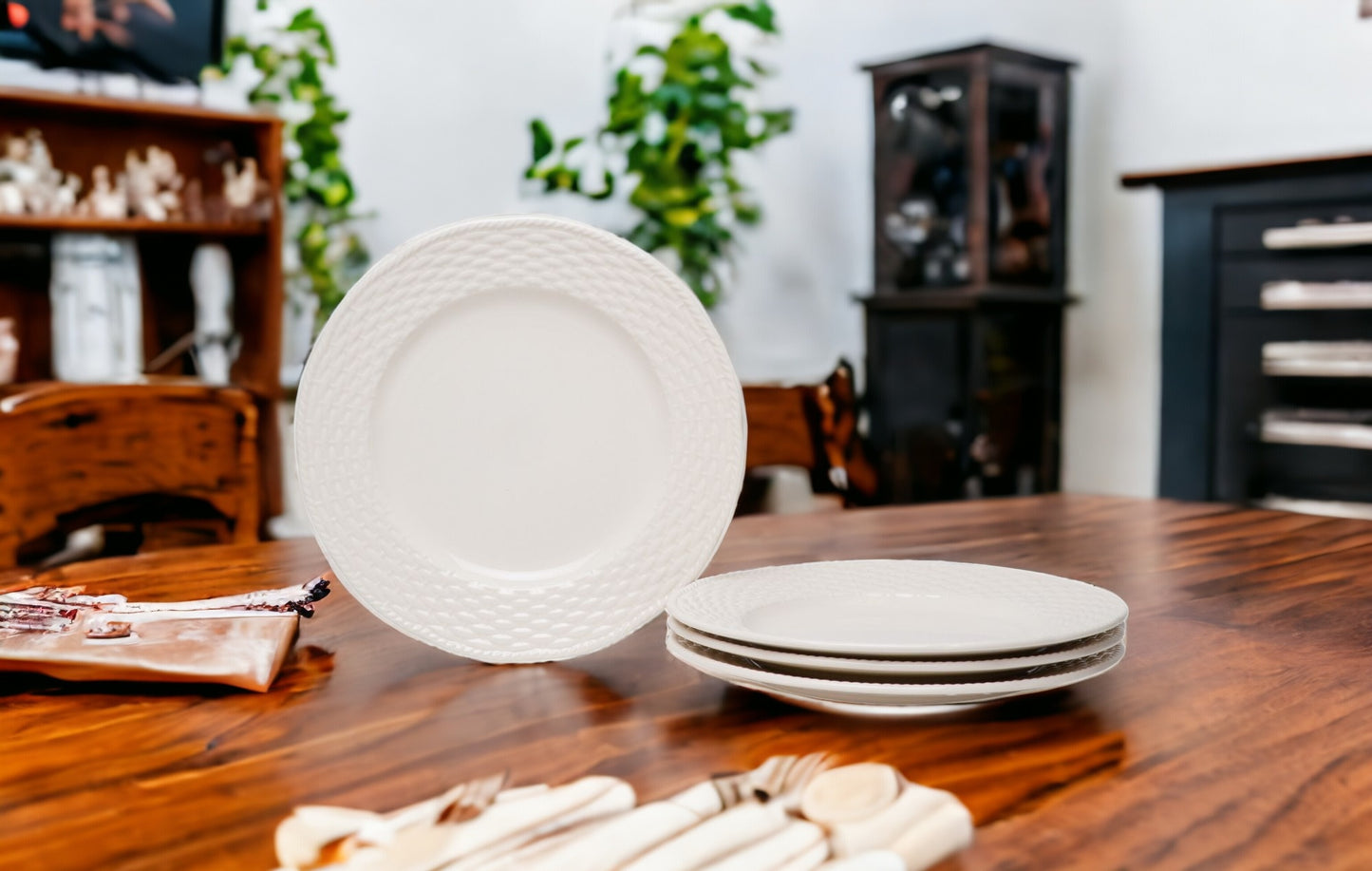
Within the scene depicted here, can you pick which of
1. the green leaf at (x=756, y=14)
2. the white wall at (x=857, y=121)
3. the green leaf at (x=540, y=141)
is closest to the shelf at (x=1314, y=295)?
the white wall at (x=857, y=121)

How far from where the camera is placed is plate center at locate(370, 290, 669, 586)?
26.3 inches

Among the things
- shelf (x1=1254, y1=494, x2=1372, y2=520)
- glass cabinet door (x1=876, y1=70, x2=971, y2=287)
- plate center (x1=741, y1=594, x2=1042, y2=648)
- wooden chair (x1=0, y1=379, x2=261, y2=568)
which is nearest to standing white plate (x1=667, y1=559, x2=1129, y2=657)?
plate center (x1=741, y1=594, x2=1042, y2=648)

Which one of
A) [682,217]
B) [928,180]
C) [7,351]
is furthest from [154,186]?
[928,180]

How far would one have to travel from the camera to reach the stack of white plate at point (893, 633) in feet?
1.69

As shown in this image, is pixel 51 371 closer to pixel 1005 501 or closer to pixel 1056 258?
pixel 1005 501

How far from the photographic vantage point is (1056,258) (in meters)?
3.30

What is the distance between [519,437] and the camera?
68cm

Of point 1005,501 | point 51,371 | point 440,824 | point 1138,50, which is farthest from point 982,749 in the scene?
point 1138,50

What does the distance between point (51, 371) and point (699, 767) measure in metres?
2.63

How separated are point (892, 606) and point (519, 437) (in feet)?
0.79

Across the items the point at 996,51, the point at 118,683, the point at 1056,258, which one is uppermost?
the point at 996,51

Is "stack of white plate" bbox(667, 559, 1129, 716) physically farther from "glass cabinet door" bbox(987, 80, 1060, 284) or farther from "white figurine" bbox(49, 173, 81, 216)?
"glass cabinet door" bbox(987, 80, 1060, 284)

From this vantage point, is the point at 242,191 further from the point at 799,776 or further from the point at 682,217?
the point at 799,776

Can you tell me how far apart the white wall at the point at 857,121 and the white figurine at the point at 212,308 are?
1.40 feet
